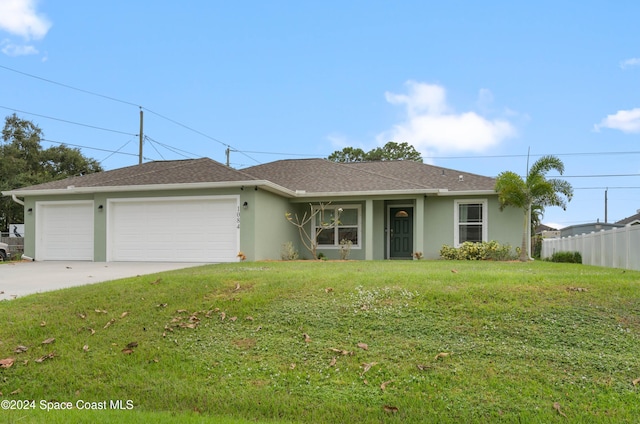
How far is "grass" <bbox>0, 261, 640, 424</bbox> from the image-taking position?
446 centimetres

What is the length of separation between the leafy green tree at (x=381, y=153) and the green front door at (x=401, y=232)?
2729cm

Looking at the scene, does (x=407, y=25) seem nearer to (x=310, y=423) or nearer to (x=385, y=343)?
(x=385, y=343)

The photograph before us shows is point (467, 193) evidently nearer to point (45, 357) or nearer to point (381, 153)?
point (45, 357)

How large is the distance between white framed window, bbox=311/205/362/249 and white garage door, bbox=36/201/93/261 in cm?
820

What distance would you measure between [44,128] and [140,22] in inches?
923

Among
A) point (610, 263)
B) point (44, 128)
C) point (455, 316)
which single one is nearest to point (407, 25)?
point (610, 263)

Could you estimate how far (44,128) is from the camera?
34969 mm

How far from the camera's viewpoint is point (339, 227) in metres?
18.3

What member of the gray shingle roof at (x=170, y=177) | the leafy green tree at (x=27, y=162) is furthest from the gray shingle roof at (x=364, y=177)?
the leafy green tree at (x=27, y=162)

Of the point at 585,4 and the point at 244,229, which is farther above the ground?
the point at 585,4

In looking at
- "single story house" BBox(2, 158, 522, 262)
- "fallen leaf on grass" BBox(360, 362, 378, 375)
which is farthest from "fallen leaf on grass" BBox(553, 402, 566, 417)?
"single story house" BBox(2, 158, 522, 262)

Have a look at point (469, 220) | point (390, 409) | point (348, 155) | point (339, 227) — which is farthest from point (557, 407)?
point (348, 155)

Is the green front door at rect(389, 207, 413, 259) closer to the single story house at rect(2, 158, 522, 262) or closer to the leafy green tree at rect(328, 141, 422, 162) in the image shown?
the single story house at rect(2, 158, 522, 262)

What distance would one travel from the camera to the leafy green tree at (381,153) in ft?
150
